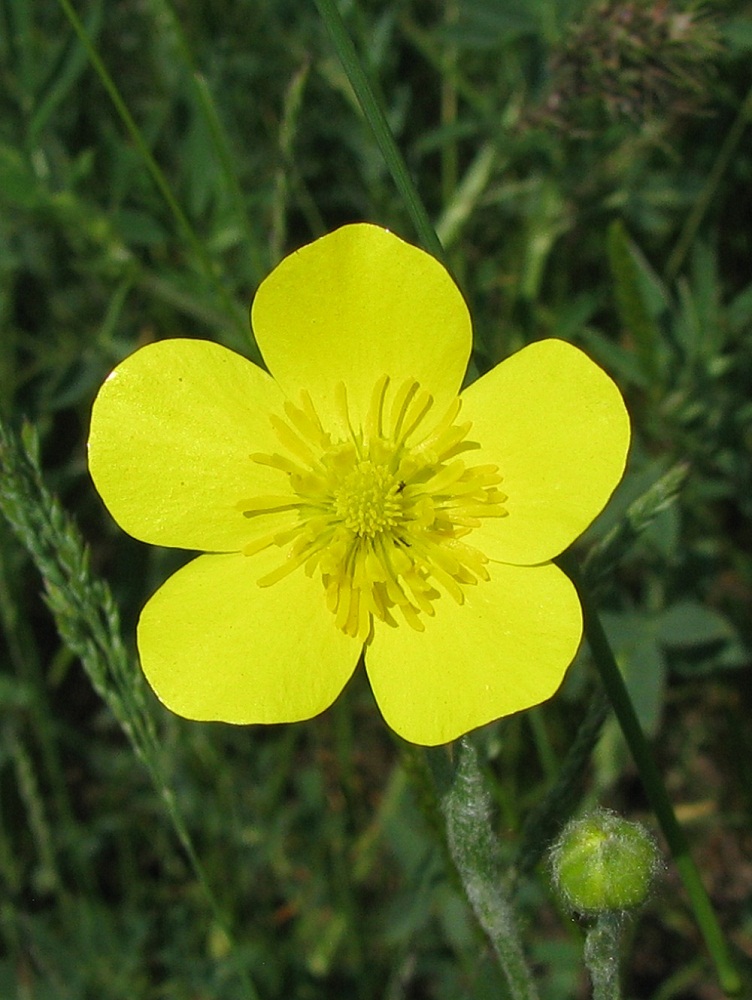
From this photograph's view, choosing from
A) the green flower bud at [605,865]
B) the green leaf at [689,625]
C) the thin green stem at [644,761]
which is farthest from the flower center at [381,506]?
the green leaf at [689,625]

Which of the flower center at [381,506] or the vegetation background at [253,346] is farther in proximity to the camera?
the vegetation background at [253,346]

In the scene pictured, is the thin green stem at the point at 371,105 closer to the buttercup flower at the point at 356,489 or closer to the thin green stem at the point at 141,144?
the buttercup flower at the point at 356,489

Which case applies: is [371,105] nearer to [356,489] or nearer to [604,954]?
[356,489]

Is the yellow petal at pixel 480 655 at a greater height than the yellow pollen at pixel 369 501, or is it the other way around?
the yellow pollen at pixel 369 501

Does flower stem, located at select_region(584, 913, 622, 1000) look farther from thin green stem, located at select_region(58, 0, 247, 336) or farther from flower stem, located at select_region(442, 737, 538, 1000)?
thin green stem, located at select_region(58, 0, 247, 336)

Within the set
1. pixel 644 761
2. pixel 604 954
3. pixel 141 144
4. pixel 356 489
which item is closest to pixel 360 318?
pixel 356 489

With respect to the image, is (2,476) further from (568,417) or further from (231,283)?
(231,283)

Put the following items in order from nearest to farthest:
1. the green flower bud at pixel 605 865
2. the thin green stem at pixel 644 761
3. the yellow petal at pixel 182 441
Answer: the green flower bud at pixel 605 865
the thin green stem at pixel 644 761
the yellow petal at pixel 182 441
